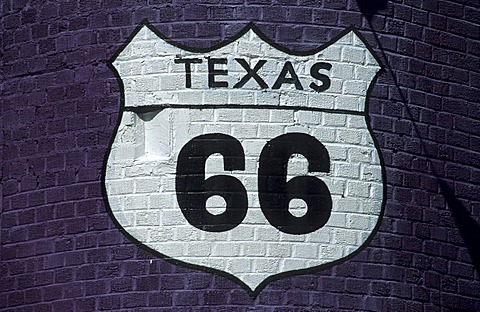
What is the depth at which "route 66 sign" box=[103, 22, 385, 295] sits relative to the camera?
8.74m

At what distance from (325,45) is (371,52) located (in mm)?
282

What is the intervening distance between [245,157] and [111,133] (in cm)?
76

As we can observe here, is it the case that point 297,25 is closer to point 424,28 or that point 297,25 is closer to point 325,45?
point 325,45

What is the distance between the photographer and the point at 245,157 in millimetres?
8836

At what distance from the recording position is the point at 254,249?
872cm

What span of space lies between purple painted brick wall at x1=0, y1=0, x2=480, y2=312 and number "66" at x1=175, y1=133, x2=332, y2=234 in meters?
0.30

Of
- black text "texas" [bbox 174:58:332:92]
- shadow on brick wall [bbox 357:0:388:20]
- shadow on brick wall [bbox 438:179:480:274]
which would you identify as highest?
shadow on brick wall [bbox 357:0:388:20]

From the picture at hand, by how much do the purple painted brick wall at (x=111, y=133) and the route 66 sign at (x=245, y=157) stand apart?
8 centimetres

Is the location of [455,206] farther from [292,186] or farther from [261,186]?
[261,186]

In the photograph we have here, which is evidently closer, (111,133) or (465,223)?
(111,133)

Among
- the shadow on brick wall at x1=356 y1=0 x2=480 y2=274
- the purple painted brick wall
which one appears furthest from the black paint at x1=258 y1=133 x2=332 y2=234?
the shadow on brick wall at x1=356 y1=0 x2=480 y2=274

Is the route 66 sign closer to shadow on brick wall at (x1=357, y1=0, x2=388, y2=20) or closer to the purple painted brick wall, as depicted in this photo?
the purple painted brick wall

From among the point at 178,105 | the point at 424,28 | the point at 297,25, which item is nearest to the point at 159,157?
the point at 178,105

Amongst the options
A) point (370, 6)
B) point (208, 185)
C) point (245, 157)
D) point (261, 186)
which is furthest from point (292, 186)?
point (370, 6)
